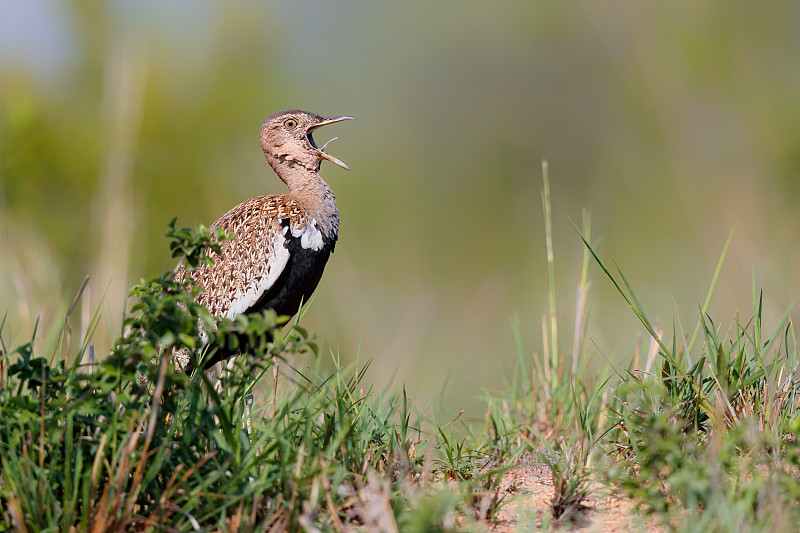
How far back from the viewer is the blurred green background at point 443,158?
7441mm

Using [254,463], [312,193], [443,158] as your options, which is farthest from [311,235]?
[443,158]

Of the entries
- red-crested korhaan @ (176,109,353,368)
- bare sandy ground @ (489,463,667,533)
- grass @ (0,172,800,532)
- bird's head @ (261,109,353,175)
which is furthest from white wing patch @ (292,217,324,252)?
bare sandy ground @ (489,463,667,533)

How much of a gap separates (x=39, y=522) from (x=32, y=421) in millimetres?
297

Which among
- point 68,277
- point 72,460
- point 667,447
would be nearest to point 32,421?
point 72,460

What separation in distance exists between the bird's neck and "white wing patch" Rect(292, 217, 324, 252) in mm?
41

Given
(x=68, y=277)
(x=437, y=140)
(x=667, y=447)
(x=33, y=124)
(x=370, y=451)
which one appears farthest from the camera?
(x=437, y=140)

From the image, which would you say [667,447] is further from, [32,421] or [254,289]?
[254,289]

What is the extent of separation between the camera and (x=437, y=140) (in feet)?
73.7

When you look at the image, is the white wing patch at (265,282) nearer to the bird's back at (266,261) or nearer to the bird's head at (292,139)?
the bird's back at (266,261)

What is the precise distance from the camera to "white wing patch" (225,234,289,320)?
489 centimetres

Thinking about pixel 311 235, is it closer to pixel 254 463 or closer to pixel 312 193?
pixel 312 193

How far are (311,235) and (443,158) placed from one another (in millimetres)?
17378

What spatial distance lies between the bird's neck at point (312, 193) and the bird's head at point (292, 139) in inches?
0.6

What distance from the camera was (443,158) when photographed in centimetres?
2206
